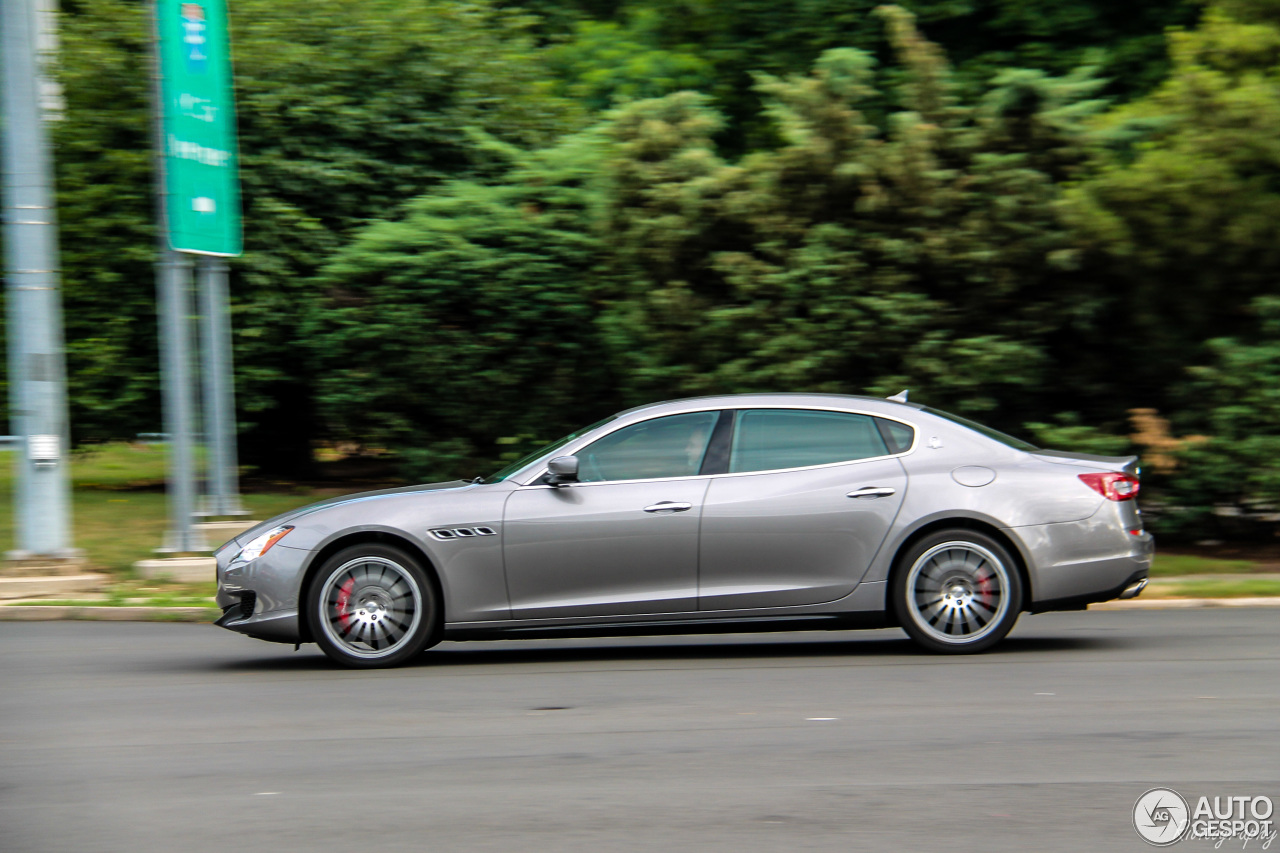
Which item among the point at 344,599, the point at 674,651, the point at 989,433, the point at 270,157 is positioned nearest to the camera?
the point at 344,599

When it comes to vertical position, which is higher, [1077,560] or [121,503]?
[121,503]

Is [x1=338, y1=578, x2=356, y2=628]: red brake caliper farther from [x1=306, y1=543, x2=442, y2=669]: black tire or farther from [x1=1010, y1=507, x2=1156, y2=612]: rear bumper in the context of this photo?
[x1=1010, y1=507, x2=1156, y2=612]: rear bumper

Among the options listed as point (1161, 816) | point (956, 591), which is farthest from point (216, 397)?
point (1161, 816)

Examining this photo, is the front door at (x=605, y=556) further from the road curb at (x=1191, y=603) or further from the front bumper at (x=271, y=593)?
the road curb at (x=1191, y=603)

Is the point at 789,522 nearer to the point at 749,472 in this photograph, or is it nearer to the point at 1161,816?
the point at 749,472

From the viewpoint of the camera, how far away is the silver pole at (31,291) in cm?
1175

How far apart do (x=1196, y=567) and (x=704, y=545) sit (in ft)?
20.1

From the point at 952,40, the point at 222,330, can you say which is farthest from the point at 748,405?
the point at 952,40

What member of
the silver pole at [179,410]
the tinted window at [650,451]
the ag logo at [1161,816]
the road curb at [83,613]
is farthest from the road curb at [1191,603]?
the silver pole at [179,410]

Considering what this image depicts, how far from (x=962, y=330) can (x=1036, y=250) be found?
0.99 m

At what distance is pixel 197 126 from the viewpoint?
41.6ft

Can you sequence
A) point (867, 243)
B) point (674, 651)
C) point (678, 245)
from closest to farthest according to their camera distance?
point (674, 651)
point (867, 243)
point (678, 245)

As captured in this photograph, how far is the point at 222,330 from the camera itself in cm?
1415

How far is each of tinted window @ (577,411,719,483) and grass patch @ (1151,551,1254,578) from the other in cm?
560
